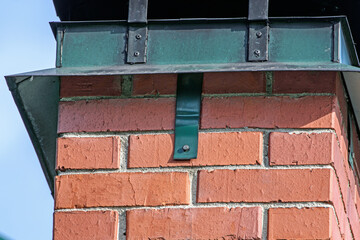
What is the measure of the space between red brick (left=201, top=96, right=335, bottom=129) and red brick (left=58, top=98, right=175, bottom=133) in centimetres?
10

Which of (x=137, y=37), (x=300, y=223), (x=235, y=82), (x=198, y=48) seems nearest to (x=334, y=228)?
(x=300, y=223)

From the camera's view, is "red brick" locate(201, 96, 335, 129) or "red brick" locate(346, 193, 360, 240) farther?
"red brick" locate(346, 193, 360, 240)

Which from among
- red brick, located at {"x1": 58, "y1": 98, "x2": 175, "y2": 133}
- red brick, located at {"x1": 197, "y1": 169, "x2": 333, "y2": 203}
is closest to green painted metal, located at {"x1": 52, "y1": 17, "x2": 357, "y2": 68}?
red brick, located at {"x1": 58, "y1": 98, "x2": 175, "y2": 133}

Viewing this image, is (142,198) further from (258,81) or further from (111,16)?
(111,16)

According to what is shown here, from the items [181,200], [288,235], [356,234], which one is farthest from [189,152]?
[356,234]

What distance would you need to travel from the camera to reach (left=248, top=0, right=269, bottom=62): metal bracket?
2486 mm

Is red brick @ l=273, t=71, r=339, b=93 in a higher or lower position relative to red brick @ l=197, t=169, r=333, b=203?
higher

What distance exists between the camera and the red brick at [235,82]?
99.9 inches

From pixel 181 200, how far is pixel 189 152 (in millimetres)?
125

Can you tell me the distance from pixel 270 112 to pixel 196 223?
34 cm

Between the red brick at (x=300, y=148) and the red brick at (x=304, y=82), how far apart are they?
0.13 meters

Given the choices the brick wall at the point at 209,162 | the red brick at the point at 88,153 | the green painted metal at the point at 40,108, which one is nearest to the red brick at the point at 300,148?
the brick wall at the point at 209,162

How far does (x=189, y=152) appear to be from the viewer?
2451 mm

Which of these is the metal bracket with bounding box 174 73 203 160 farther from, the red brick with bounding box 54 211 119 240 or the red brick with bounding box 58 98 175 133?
the red brick with bounding box 54 211 119 240
